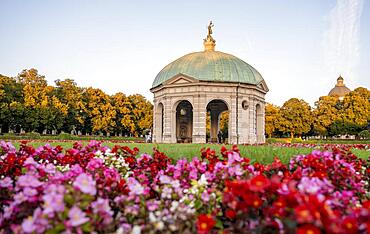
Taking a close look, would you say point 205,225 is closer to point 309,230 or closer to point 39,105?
point 309,230

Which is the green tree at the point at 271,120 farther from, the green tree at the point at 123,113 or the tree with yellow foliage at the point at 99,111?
the tree with yellow foliage at the point at 99,111

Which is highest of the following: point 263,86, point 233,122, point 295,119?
point 263,86

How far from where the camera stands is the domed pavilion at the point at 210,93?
28078mm

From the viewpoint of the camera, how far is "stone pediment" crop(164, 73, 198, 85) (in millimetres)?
28023

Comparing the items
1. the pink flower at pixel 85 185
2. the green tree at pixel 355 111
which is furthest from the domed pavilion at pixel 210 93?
the green tree at pixel 355 111

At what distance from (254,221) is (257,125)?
1173 inches

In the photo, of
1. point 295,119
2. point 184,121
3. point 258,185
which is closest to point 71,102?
point 184,121

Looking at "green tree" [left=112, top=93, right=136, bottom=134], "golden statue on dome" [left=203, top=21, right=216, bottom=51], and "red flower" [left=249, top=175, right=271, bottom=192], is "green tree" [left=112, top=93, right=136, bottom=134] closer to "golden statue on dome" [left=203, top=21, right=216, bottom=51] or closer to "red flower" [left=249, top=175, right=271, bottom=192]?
"golden statue on dome" [left=203, top=21, right=216, bottom=51]

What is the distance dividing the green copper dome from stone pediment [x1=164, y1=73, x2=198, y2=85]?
0.36 m

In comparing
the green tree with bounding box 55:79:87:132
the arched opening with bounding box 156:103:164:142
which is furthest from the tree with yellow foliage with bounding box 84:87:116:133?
the arched opening with bounding box 156:103:164:142

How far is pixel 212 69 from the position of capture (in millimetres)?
28969

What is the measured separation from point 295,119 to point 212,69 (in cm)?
3156

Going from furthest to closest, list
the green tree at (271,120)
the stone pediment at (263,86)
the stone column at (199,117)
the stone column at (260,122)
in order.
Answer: the green tree at (271,120) → the stone column at (260,122) → the stone pediment at (263,86) → the stone column at (199,117)

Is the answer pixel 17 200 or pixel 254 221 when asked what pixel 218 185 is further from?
pixel 17 200
